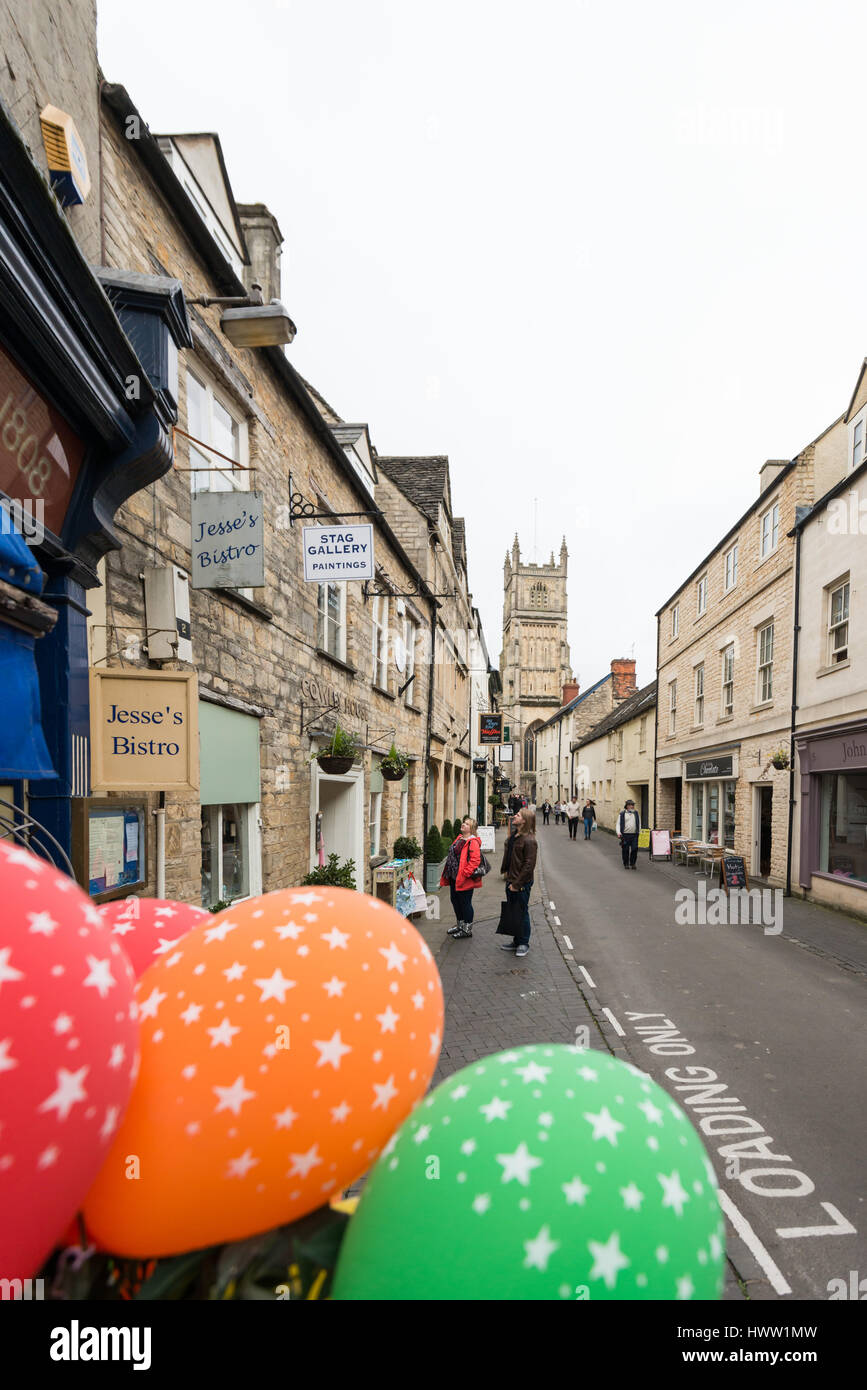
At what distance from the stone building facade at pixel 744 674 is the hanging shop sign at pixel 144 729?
1264cm

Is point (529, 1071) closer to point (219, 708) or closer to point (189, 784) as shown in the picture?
point (189, 784)

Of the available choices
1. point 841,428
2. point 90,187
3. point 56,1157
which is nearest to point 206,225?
point 90,187

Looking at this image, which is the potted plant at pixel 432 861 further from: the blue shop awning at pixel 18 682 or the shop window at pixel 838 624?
the blue shop awning at pixel 18 682

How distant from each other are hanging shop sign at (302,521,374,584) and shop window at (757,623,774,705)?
1118 cm

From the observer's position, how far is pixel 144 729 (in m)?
3.45

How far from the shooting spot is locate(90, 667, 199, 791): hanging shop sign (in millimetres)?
3371

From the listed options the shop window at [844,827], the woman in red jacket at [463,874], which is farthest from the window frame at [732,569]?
the woman in red jacket at [463,874]

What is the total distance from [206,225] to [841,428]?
12.0m

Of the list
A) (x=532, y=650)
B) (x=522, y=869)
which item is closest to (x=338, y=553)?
(x=522, y=869)

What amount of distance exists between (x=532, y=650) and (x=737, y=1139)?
2856 inches

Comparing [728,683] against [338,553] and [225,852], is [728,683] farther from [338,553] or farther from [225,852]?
[225,852]

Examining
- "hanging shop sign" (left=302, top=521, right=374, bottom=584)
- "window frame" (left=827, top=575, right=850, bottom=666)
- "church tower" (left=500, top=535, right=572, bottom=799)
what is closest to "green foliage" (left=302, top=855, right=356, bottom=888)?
"hanging shop sign" (left=302, top=521, right=374, bottom=584)

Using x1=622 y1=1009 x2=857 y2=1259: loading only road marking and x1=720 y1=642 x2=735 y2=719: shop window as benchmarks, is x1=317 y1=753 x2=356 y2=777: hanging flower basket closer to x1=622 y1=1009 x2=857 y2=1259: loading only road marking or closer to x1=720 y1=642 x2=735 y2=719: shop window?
x1=622 y1=1009 x2=857 y2=1259: loading only road marking
